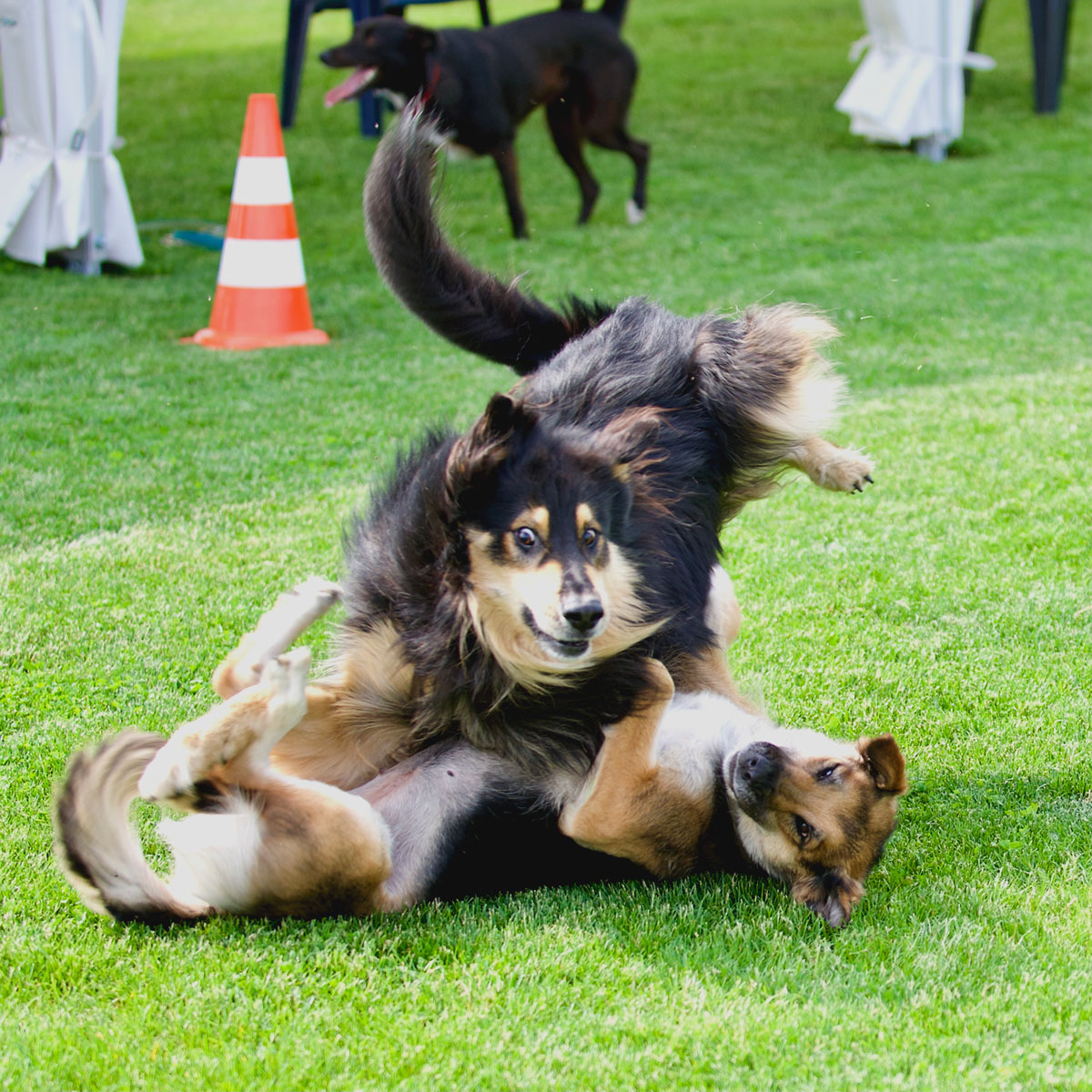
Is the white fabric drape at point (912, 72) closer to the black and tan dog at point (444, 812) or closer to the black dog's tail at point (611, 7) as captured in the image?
the black dog's tail at point (611, 7)

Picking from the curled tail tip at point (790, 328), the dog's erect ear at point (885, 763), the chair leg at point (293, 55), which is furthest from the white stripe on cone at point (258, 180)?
the chair leg at point (293, 55)

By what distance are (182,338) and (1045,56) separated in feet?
33.2

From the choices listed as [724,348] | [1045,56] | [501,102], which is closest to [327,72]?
[501,102]

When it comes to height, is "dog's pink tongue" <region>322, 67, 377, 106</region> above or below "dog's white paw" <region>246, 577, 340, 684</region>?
below

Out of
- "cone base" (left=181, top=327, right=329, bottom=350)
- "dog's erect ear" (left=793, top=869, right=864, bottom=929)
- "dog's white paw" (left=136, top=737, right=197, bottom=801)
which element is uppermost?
"dog's white paw" (left=136, top=737, right=197, bottom=801)

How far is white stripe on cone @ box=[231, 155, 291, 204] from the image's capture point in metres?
7.19

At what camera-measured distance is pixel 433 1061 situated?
2412mm

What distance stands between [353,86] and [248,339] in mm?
3793

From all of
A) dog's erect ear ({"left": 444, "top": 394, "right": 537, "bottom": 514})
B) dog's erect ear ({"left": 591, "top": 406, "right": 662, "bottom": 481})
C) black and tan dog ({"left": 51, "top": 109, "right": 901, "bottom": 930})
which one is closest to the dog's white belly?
black and tan dog ({"left": 51, "top": 109, "right": 901, "bottom": 930})

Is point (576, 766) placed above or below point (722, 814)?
above

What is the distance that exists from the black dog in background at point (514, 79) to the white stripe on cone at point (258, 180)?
8.71ft

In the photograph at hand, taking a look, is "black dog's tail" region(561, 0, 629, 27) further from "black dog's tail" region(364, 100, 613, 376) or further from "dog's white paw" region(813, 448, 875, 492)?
"dog's white paw" region(813, 448, 875, 492)

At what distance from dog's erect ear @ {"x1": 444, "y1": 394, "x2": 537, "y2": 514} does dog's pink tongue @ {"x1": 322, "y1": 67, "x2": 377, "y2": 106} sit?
8.07 m

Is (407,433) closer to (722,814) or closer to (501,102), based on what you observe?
(722,814)
